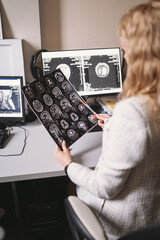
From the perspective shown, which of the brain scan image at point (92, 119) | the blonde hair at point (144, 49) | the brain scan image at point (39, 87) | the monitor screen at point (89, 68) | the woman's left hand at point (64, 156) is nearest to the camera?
the blonde hair at point (144, 49)

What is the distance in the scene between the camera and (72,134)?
3.98ft

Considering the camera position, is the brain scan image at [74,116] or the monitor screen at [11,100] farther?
the monitor screen at [11,100]

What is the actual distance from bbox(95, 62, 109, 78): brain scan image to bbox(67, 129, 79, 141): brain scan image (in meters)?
0.61

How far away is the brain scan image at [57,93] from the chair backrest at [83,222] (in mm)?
588

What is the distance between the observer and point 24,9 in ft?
4.79

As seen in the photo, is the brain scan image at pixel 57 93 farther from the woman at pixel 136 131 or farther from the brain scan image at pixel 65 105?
the woman at pixel 136 131

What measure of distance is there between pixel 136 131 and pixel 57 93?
696 mm

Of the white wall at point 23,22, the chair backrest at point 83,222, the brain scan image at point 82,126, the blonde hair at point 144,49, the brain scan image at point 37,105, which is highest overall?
the white wall at point 23,22

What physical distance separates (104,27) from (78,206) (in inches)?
55.2

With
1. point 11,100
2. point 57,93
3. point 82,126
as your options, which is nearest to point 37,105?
point 57,93

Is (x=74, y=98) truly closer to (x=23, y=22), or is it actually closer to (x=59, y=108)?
(x=59, y=108)

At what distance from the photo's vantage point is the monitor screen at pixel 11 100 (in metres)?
1.42

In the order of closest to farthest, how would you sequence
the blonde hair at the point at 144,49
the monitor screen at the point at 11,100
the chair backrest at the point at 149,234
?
the chair backrest at the point at 149,234 → the blonde hair at the point at 144,49 → the monitor screen at the point at 11,100

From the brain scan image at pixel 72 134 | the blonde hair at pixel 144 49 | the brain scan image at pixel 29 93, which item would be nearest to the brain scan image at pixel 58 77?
the brain scan image at pixel 29 93
